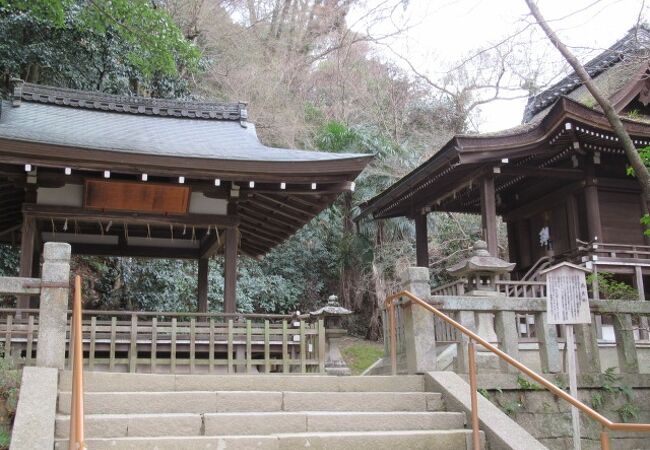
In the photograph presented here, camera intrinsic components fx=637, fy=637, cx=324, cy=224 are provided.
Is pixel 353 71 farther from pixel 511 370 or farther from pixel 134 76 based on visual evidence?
pixel 511 370

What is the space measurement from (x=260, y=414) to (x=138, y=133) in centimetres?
737

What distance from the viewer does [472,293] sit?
29.9 ft

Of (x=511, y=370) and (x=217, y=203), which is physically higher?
(x=217, y=203)

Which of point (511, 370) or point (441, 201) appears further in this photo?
point (441, 201)

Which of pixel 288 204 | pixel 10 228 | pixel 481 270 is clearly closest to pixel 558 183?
pixel 481 270

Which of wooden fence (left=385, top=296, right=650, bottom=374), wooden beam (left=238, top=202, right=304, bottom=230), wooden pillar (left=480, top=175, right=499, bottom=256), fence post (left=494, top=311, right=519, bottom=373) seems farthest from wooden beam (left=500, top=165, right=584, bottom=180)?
fence post (left=494, top=311, right=519, bottom=373)

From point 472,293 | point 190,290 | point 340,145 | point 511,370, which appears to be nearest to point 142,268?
point 190,290

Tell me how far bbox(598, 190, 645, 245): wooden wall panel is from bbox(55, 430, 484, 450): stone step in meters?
8.64

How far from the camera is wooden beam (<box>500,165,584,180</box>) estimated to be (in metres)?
12.0

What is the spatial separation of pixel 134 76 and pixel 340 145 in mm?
6455

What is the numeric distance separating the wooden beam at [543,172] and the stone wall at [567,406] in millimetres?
5524

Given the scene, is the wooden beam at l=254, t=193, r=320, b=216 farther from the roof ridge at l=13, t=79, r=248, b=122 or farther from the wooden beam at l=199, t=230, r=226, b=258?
the roof ridge at l=13, t=79, r=248, b=122

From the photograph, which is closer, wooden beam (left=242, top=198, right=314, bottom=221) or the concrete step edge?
the concrete step edge

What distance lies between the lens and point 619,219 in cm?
1279
